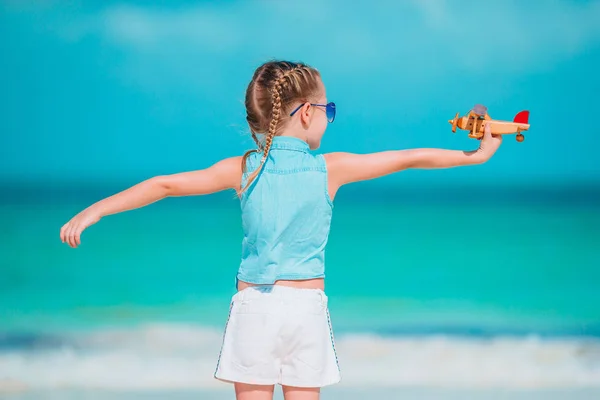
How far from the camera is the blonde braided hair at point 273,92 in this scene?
79.9 inches

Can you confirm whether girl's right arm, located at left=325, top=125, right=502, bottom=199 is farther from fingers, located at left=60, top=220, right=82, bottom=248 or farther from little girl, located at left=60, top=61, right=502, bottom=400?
fingers, located at left=60, top=220, right=82, bottom=248

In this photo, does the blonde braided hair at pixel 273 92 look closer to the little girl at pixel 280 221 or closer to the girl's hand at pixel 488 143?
the little girl at pixel 280 221

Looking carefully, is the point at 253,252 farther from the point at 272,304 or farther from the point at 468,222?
the point at 468,222

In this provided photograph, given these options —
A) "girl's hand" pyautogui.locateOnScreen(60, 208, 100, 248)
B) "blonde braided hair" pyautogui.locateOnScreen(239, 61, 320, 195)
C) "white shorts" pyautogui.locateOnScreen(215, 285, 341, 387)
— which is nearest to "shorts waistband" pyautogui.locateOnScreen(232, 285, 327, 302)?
"white shorts" pyautogui.locateOnScreen(215, 285, 341, 387)

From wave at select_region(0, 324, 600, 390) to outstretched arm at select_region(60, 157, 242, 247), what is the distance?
1634mm

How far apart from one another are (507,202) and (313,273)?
894 centimetres

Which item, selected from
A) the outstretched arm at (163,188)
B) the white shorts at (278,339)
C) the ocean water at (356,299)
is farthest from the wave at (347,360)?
the outstretched arm at (163,188)

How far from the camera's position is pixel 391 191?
505 inches

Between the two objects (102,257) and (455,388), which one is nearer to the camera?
(455,388)

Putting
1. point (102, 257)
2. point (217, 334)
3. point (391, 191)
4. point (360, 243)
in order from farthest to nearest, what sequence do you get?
point (391, 191) → point (360, 243) → point (102, 257) → point (217, 334)

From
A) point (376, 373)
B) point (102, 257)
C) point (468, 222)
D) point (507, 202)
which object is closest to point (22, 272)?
point (102, 257)

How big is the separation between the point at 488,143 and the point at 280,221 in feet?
1.72

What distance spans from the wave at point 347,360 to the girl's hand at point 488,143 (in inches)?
61.4

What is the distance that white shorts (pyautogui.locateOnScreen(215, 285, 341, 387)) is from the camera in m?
1.98
